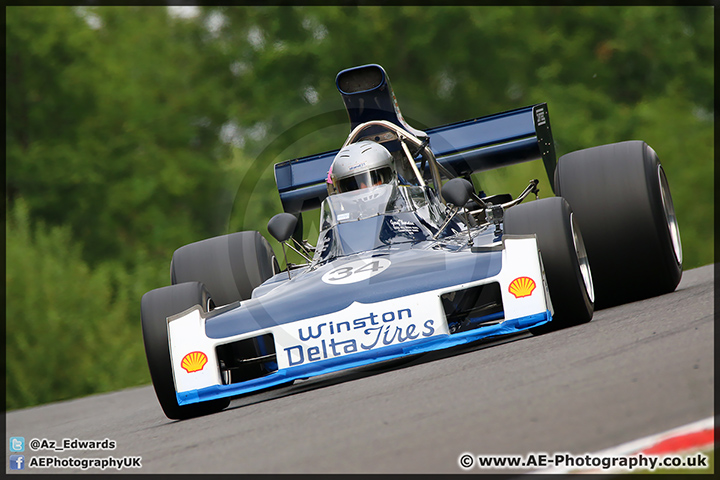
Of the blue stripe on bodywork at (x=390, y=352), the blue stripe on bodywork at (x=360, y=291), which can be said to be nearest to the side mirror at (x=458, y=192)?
the blue stripe on bodywork at (x=360, y=291)

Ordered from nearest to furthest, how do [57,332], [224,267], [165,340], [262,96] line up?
[165,340] < [224,267] < [57,332] < [262,96]

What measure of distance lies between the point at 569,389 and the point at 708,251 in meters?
21.3

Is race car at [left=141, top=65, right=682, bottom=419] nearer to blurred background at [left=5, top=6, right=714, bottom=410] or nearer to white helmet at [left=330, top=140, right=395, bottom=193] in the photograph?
white helmet at [left=330, top=140, right=395, bottom=193]

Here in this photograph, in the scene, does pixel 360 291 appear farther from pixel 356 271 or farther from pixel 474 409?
pixel 474 409

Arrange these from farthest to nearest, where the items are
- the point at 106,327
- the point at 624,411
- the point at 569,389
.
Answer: the point at 106,327
the point at 569,389
the point at 624,411

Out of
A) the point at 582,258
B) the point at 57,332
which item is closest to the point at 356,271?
the point at 582,258

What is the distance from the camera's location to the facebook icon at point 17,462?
5145 millimetres

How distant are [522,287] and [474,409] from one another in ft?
5.82

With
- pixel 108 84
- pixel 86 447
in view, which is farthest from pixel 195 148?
pixel 86 447

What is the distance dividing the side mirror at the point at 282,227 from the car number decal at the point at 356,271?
39.7 inches

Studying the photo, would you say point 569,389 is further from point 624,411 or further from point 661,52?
point 661,52

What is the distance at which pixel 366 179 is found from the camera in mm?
7566

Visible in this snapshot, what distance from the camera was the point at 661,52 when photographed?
30.0 m

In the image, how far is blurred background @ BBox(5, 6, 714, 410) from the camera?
27156 millimetres
